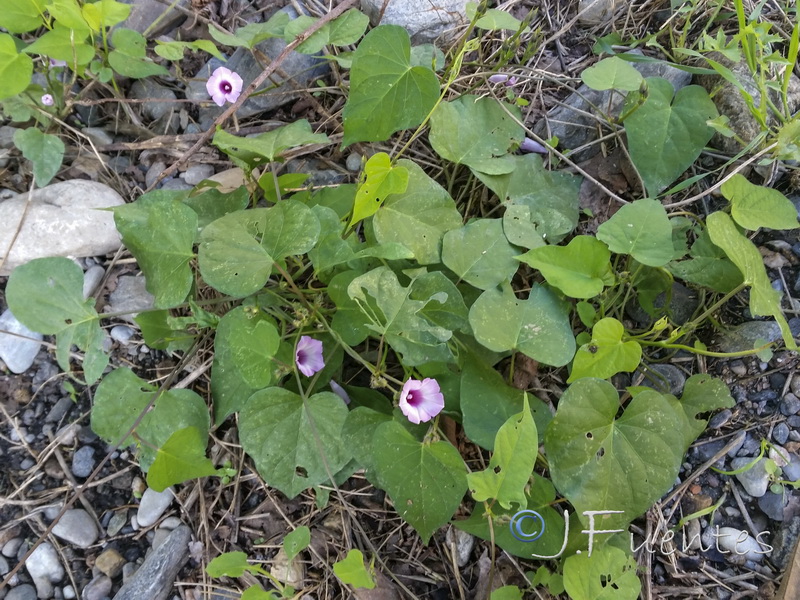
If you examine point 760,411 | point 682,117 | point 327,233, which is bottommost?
point 760,411

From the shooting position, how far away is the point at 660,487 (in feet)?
4.33

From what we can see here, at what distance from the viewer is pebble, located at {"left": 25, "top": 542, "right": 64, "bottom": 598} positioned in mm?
1576

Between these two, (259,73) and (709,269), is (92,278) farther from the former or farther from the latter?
(709,269)

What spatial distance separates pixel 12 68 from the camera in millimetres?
1658

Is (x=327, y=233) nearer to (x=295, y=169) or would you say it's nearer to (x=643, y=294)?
(x=295, y=169)

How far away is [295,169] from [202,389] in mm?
736

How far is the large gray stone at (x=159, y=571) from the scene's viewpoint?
A: 1518 millimetres

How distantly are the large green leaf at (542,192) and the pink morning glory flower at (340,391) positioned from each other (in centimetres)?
70

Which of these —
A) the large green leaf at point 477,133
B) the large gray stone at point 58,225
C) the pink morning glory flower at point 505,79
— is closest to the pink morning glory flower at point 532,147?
the large green leaf at point 477,133

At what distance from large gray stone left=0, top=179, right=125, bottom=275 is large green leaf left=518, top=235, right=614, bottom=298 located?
128 cm

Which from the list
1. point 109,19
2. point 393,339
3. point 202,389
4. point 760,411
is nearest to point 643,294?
point 760,411

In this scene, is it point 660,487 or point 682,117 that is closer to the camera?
point 660,487

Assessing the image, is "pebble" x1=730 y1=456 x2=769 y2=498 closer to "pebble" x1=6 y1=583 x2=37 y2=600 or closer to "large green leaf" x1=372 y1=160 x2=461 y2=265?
"large green leaf" x1=372 y1=160 x2=461 y2=265

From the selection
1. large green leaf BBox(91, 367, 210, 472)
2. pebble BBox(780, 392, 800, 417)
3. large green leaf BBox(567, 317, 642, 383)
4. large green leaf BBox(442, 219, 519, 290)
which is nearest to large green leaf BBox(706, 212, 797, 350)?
pebble BBox(780, 392, 800, 417)
